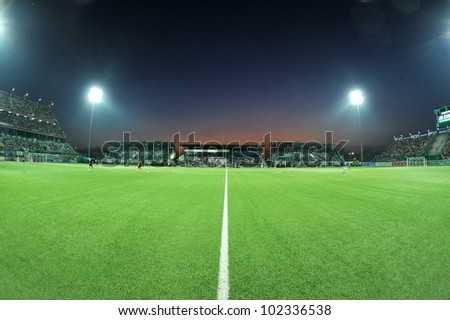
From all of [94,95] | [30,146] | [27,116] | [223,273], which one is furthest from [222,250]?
[27,116]

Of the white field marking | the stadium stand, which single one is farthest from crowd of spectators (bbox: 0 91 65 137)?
the white field marking

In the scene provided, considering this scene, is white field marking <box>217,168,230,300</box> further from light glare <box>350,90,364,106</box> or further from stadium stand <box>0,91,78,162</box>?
stadium stand <box>0,91,78,162</box>

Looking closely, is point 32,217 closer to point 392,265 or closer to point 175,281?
point 175,281

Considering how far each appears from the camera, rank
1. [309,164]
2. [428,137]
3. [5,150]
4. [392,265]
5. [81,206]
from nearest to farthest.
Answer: [392,265] → [81,206] → [5,150] → [428,137] → [309,164]

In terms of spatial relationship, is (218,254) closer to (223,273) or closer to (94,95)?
(223,273)

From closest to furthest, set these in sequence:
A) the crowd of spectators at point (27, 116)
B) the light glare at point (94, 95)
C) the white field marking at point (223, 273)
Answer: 1. the white field marking at point (223, 273)
2. the light glare at point (94, 95)
3. the crowd of spectators at point (27, 116)

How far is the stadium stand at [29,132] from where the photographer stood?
69188mm

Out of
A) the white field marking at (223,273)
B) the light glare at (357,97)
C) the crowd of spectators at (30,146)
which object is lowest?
the white field marking at (223,273)

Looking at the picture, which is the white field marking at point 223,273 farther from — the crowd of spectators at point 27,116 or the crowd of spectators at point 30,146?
the crowd of spectators at point 27,116

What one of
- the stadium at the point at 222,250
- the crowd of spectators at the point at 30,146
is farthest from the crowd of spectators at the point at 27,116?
the stadium at the point at 222,250

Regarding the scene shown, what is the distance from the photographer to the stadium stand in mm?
69188
